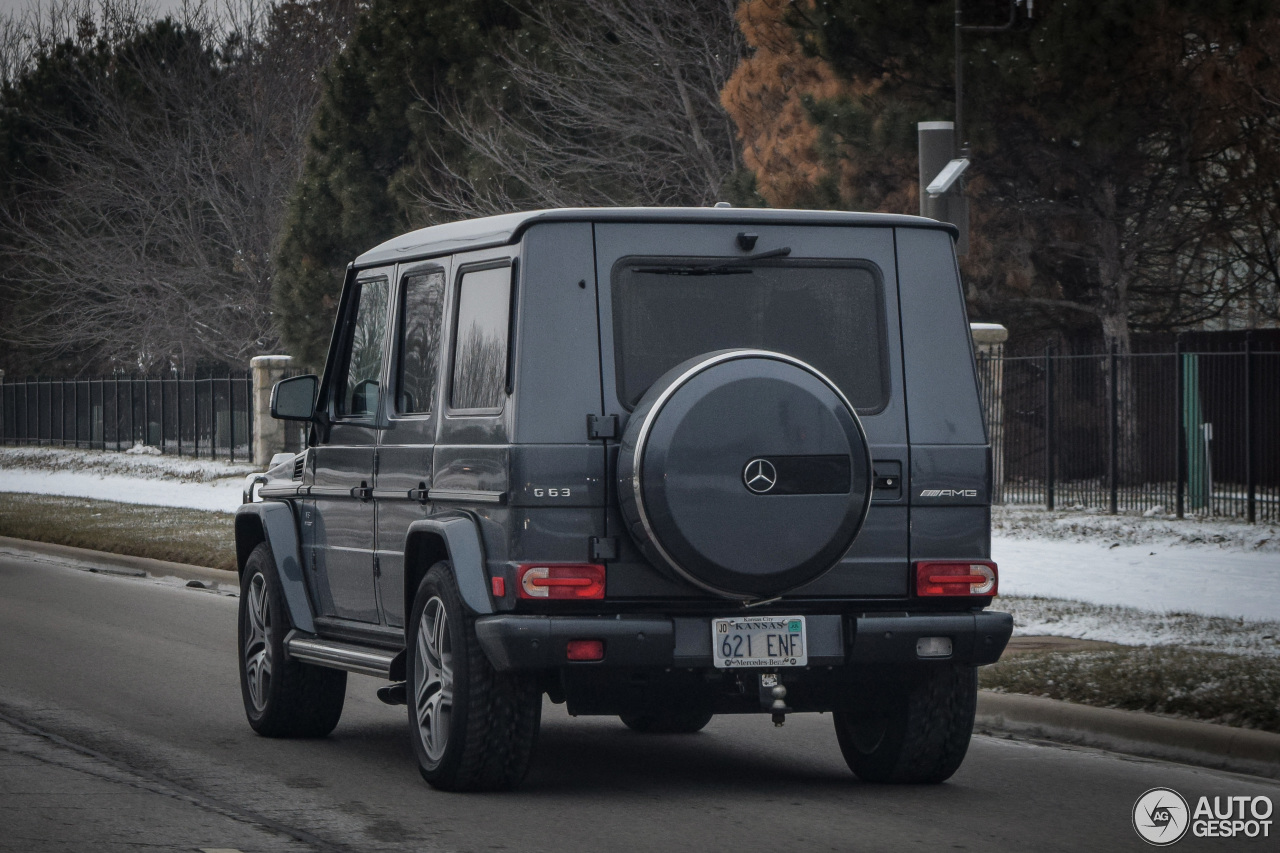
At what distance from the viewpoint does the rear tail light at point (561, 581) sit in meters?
6.79

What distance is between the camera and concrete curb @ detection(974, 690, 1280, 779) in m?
8.18

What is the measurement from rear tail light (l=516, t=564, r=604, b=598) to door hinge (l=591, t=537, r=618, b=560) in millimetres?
40

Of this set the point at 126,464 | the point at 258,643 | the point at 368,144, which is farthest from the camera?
the point at 126,464

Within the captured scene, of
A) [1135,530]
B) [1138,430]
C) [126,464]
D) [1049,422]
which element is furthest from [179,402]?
[1135,530]

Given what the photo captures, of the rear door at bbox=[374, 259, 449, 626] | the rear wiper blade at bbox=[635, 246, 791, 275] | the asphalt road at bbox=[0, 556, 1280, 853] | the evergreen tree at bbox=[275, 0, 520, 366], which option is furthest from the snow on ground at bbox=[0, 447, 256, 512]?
the rear wiper blade at bbox=[635, 246, 791, 275]

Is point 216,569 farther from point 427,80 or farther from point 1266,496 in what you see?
point 427,80

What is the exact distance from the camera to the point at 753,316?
7301 millimetres

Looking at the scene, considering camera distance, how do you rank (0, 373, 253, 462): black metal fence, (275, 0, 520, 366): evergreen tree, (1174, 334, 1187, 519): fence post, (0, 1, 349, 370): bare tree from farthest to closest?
(0, 1, 349, 370): bare tree < (0, 373, 253, 462): black metal fence < (275, 0, 520, 366): evergreen tree < (1174, 334, 1187, 519): fence post

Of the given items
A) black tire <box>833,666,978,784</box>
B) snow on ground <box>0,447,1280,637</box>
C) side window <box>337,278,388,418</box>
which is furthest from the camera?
snow on ground <box>0,447,1280,637</box>

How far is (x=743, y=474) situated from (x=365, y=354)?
2.52 metres

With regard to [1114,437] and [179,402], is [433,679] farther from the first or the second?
[179,402]

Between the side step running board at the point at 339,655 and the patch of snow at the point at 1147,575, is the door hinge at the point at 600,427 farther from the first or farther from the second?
the patch of snow at the point at 1147,575

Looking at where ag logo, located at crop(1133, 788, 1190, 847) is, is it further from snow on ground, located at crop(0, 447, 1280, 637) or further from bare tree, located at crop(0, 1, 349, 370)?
bare tree, located at crop(0, 1, 349, 370)

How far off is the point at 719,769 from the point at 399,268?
2.56 metres
